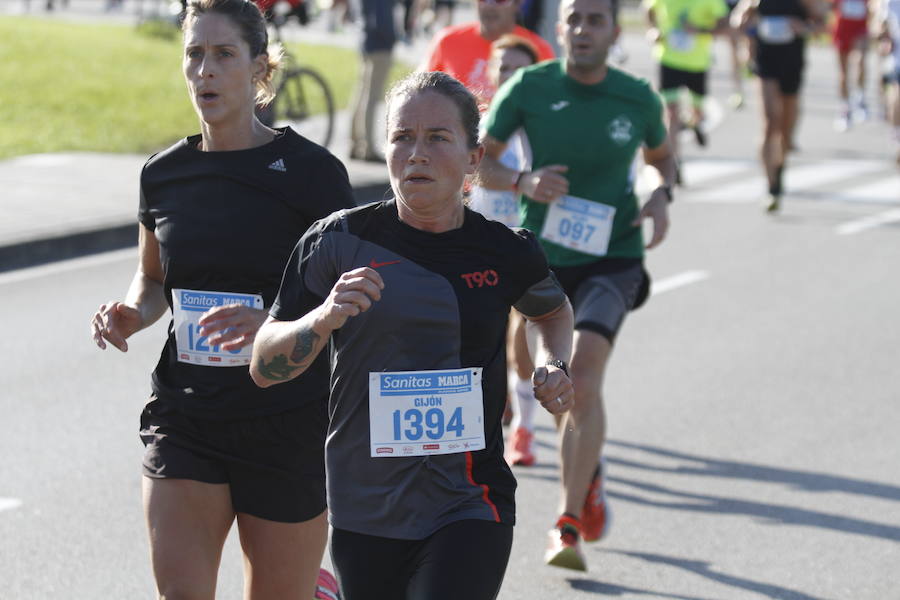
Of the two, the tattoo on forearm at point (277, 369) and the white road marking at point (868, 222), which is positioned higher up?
the tattoo on forearm at point (277, 369)

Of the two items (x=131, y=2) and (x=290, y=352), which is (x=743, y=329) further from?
(x=131, y=2)

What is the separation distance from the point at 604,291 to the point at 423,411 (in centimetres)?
248

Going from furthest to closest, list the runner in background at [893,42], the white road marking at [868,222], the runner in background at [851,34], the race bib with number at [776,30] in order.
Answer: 1. the runner in background at [851,34]
2. the runner in background at [893,42]
3. the race bib with number at [776,30]
4. the white road marking at [868,222]

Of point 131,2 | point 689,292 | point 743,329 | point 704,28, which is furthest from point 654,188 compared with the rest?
point 131,2

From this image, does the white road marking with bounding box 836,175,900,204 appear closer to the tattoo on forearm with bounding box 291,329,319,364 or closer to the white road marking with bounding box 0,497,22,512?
the white road marking with bounding box 0,497,22,512

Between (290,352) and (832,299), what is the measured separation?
7489 millimetres

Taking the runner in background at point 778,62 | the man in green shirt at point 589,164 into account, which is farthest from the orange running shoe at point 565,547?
the runner in background at point 778,62

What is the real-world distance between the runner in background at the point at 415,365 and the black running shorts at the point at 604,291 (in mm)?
2228

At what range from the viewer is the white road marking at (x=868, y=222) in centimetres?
1305

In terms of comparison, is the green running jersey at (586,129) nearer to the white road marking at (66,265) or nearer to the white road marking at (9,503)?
the white road marking at (9,503)

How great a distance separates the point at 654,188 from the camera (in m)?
6.22

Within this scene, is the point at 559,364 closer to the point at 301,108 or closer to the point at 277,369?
the point at 277,369

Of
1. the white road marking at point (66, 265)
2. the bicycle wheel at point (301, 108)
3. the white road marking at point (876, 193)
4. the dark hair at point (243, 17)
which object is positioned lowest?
the white road marking at point (876, 193)

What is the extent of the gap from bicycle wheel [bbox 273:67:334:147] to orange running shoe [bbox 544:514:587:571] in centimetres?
919
